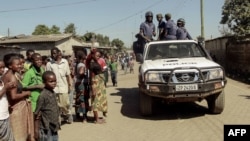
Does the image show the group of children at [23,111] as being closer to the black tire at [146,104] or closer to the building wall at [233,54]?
the black tire at [146,104]

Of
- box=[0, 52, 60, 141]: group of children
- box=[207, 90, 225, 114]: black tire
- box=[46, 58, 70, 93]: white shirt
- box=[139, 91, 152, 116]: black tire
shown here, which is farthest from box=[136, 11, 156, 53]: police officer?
box=[0, 52, 60, 141]: group of children

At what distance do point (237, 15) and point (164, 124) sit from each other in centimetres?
2186

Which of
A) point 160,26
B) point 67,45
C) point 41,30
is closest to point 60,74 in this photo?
point 160,26

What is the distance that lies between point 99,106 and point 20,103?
305cm

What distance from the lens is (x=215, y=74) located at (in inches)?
301

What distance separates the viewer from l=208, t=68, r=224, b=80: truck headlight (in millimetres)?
7605

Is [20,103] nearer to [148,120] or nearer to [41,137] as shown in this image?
[41,137]

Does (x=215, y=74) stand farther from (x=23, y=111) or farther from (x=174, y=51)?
(x=23, y=111)

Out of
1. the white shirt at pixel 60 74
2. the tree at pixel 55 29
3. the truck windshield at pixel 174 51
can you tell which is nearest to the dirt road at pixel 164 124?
the white shirt at pixel 60 74

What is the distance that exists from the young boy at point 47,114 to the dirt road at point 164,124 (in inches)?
86.2

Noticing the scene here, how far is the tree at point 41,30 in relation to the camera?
57.6 m

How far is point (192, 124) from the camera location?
24.2ft

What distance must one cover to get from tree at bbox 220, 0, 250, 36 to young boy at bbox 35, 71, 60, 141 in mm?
21072

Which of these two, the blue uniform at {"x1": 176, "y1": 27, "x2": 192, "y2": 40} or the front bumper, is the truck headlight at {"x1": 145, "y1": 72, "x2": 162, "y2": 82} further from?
the blue uniform at {"x1": 176, "y1": 27, "x2": 192, "y2": 40}
